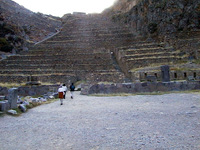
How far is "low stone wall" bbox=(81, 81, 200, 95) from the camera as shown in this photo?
1526 cm

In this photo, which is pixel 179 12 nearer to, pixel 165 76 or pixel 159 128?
pixel 165 76

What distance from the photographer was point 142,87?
15.9 metres

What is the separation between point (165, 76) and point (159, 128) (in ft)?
37.9

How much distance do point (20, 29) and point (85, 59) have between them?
24.1 m

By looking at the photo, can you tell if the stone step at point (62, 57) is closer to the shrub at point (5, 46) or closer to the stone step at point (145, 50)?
the stone step at point (145, 50)

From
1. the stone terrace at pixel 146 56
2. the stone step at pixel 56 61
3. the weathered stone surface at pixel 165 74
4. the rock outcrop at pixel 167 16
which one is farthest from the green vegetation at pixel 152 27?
the weathered stone surface at pixel 165 74

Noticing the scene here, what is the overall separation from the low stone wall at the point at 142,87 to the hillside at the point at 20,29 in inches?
1021

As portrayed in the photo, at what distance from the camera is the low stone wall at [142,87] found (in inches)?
601

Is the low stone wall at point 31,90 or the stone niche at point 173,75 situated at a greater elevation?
the stone niche at point 173,75

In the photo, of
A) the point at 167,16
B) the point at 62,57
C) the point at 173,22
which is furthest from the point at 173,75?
the point at 62,57

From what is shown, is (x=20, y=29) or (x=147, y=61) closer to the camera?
(x=147, y=61)

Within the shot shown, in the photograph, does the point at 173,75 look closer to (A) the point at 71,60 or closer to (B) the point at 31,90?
(B) the point at 31,90

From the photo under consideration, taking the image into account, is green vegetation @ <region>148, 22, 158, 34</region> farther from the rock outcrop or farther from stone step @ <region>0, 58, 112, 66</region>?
stone step @ <region>0, 58, 112, 66</region>

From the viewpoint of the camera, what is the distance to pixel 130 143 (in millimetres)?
5125
